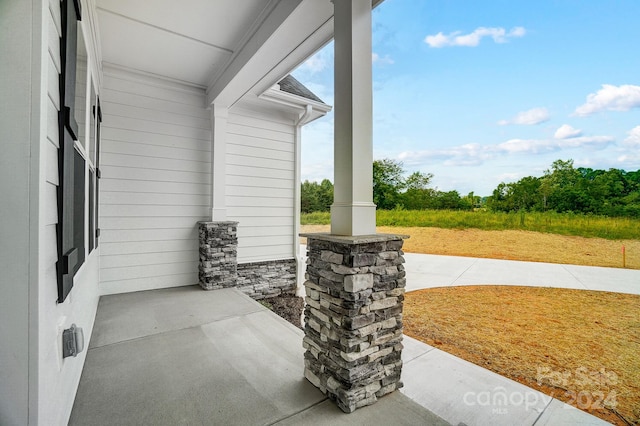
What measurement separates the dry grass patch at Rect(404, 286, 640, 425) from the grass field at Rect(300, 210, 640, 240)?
0.71m

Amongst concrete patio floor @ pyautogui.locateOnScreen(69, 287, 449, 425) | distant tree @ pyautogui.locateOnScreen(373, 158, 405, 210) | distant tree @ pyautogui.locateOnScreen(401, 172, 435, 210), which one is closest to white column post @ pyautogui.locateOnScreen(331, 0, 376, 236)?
concrete patio floor @ pyautogui.locateOnScreen(69, 287, 449, 425)

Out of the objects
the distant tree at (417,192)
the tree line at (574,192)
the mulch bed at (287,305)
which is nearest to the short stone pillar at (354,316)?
the tree line at (574,192)

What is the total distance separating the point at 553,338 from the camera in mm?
2949

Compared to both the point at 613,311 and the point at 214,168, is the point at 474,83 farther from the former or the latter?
the point at 214,168

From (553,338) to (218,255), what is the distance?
4568mm

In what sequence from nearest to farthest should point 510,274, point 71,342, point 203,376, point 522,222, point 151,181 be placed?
point 71,342 < point 203,376 < point 522,222 < point 510,274 < point 151,181

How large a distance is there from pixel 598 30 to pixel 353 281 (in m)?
3.39

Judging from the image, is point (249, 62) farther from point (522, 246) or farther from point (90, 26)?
point (522, 246)

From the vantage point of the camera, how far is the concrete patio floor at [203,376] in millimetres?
1818

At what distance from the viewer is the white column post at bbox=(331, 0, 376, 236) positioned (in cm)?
205

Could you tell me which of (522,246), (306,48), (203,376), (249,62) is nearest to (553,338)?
(522,246)

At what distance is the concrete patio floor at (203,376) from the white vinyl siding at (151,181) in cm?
95

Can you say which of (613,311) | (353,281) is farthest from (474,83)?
(353,281)

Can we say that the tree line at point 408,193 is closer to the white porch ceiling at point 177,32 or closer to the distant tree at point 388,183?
the distant tree at point 388,183
